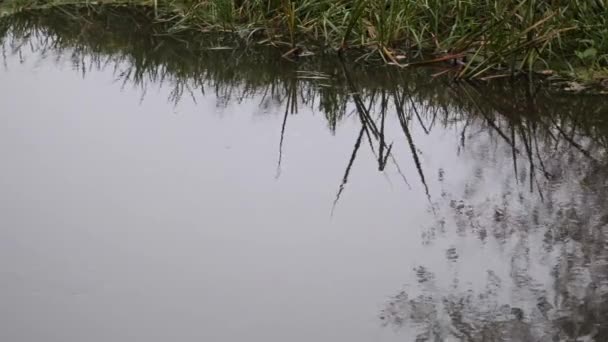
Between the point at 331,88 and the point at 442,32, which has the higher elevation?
the point at 442,32

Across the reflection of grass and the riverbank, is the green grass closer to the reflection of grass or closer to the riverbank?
the riverbank

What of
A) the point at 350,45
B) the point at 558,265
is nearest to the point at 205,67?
the point at 350,45

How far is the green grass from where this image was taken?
239 inches

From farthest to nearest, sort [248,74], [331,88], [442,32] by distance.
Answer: [442,32] < [248,74] < [331,88]

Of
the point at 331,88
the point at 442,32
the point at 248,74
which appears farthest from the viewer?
the point at 442,32

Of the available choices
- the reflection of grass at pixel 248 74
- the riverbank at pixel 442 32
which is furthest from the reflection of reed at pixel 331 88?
the riverbank at pixel 442 32

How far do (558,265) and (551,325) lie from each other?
0.48 metres

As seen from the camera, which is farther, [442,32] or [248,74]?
[442,32]

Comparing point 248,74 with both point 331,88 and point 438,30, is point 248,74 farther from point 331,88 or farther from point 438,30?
point 438,30

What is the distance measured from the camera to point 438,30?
662 centimetres

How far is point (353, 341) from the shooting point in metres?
3.24

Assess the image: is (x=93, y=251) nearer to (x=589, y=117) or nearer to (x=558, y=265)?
(x=558, y=265)

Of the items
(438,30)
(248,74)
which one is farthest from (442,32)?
(248,74)

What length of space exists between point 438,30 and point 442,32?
3cm
